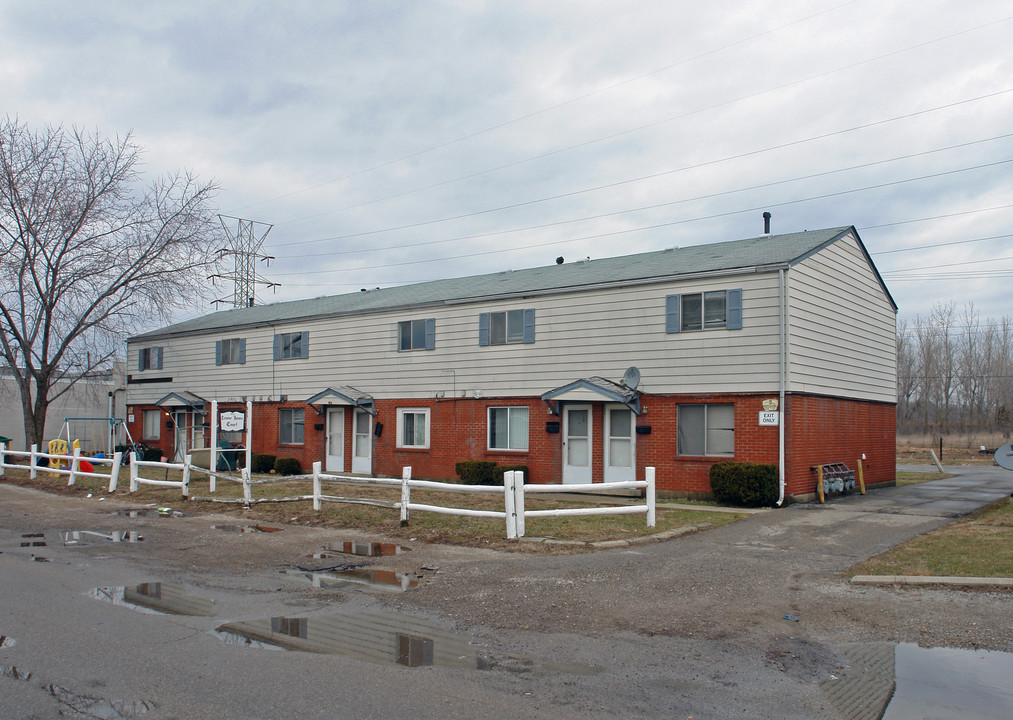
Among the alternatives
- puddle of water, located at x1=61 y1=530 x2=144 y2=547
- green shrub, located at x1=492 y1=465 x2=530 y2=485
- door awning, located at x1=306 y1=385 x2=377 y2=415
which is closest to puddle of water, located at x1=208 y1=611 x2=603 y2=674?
puddle of water, located at x1=61 y1=530 x2=144 y2=547

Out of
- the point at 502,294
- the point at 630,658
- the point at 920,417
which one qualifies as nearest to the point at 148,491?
the point at 502,294

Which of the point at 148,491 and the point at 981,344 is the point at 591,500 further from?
the point at 981,344

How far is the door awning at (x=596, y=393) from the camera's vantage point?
1939 centimetres

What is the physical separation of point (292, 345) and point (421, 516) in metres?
15.4

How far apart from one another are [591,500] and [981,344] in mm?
67183

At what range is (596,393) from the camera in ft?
64.6

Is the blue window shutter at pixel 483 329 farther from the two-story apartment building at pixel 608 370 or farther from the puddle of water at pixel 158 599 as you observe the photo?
the puddle of water at pixel 158 599

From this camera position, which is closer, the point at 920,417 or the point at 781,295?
the point at 781,295

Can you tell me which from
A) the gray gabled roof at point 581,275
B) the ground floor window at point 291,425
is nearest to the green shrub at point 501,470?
the gray gabled roof at point 581,275

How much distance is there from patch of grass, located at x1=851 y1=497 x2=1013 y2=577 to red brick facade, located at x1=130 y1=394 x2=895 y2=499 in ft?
14.9

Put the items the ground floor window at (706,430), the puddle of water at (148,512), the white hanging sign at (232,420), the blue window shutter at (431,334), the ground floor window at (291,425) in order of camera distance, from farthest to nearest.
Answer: the ground floor window at (291,425) < the blue window shutter at (431,334) < the white hanging sign at (232,420) < the ground floor window at (706,430) < the puddle of water at (148,512)

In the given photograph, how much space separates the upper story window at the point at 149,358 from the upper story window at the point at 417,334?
14.3 meters

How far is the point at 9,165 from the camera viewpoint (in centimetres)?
2781

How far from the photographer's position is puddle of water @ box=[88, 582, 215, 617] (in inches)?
319
